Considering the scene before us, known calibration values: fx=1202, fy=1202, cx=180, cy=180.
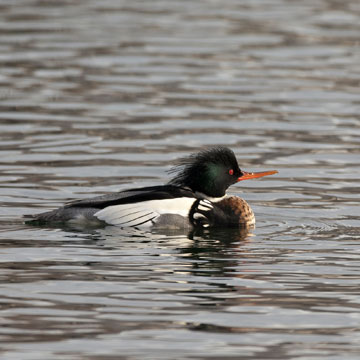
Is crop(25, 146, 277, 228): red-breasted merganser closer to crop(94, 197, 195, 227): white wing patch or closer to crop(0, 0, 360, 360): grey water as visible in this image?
crop(94, 197, 195, 227): white wing patch

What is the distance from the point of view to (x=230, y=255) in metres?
11.2

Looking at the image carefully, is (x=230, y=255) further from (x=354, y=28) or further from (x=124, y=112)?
(x=354, y=28)

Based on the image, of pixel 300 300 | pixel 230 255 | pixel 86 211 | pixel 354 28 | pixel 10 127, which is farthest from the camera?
pixel 354 28

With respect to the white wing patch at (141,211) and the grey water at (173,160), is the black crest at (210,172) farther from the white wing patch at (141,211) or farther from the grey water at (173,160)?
the grey water at (173,160)

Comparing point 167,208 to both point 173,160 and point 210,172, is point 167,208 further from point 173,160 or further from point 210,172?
point 173,160

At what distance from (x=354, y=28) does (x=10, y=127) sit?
10385mm

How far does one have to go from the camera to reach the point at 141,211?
1222 centimetres

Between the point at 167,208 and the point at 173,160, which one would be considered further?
the point at 173,160

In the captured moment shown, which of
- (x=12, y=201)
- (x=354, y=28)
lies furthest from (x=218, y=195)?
(x=354, y=28)

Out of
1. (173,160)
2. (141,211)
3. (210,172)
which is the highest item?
(210,172)

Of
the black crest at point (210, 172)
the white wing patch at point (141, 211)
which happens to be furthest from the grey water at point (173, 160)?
the black crest at point (210, 172)

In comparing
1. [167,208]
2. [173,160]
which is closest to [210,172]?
[167,208]

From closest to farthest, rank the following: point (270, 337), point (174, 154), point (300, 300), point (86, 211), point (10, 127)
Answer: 1. point (270, 337)
2. point (300, 300)
3. point (86, 211)
4. point (174, 154)
5. point (10, 127)

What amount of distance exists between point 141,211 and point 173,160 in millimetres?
3699
